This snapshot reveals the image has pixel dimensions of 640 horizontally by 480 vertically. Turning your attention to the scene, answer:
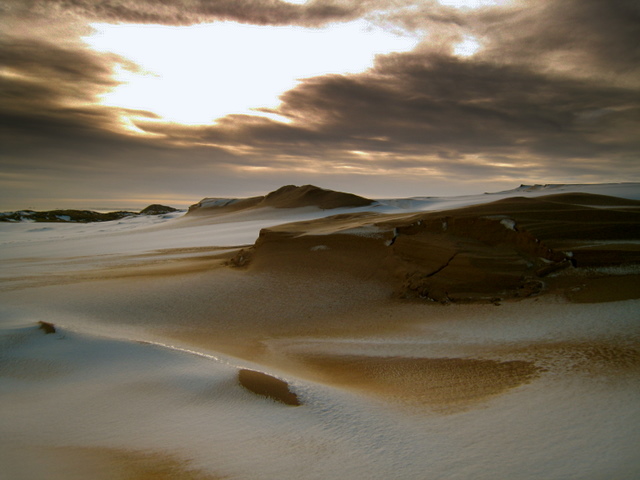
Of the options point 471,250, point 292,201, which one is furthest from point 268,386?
point 292,201

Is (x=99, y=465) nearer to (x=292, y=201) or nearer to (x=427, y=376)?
(x=427, y=376)

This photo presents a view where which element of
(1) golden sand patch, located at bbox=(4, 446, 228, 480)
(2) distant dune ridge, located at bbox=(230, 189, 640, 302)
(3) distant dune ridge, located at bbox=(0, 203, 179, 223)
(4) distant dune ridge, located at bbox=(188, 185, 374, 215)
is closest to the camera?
(1) golden sand patch, located at bbox=(4, 446, 228, 480)

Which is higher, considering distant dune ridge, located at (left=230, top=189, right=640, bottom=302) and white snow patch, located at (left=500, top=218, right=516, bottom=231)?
white snow patch, located at (left=500, top=218, right=516, bottom=231)

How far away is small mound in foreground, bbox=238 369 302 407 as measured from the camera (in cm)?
283

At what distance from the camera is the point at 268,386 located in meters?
3.03

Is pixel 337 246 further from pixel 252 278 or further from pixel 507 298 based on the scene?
pixel 507 298

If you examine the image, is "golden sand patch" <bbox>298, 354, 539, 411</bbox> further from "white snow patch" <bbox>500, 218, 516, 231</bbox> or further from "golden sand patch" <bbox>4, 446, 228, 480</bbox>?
"white snow patch" <bbox>500, 218, 516, 231</bbox>

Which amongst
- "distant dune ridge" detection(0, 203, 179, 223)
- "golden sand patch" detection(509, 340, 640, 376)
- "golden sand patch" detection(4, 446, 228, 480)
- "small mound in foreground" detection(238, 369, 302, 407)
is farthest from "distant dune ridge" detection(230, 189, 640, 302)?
"distant dune ridge" detection(0, 203, 179, 223)

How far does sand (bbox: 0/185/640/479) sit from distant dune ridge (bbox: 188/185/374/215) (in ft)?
44.6

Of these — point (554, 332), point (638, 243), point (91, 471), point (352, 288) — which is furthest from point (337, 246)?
point (91, 471)

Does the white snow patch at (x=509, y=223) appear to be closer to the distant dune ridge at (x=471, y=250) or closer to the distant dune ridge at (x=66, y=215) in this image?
the distant dune ridge at (x=471, y=250)

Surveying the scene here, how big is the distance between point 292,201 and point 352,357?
62.8 ft

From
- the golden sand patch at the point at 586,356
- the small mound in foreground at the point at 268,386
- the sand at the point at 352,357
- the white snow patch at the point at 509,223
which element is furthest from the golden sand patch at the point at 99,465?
the white snow patch at the point at 509,223

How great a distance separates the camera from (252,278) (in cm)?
683
